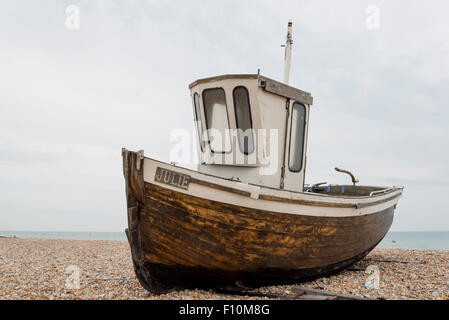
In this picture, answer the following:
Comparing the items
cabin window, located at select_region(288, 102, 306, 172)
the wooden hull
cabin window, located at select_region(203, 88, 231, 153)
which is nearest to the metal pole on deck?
cabin window, located at select_region(288, 102, 306, 172)

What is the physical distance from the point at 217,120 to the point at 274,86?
46.4 inches

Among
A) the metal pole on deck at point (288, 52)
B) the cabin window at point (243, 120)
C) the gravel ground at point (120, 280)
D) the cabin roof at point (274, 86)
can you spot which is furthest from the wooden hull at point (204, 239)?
the metal pole on deck at point (288, 52)

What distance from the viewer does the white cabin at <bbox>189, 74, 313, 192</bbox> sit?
612 centimetres

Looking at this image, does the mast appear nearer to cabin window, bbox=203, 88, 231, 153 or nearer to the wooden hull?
cabin window, bbox=203, 88, 231, 153

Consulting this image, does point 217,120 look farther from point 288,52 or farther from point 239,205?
point 288,52

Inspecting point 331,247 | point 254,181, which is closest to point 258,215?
point 254,181

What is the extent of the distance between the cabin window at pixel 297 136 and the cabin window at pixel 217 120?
4.29ft

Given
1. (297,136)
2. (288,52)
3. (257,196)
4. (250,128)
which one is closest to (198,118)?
(250,128)

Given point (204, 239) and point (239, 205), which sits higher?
point (239, 205)

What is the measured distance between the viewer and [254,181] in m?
6.23

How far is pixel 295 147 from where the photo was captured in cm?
689
